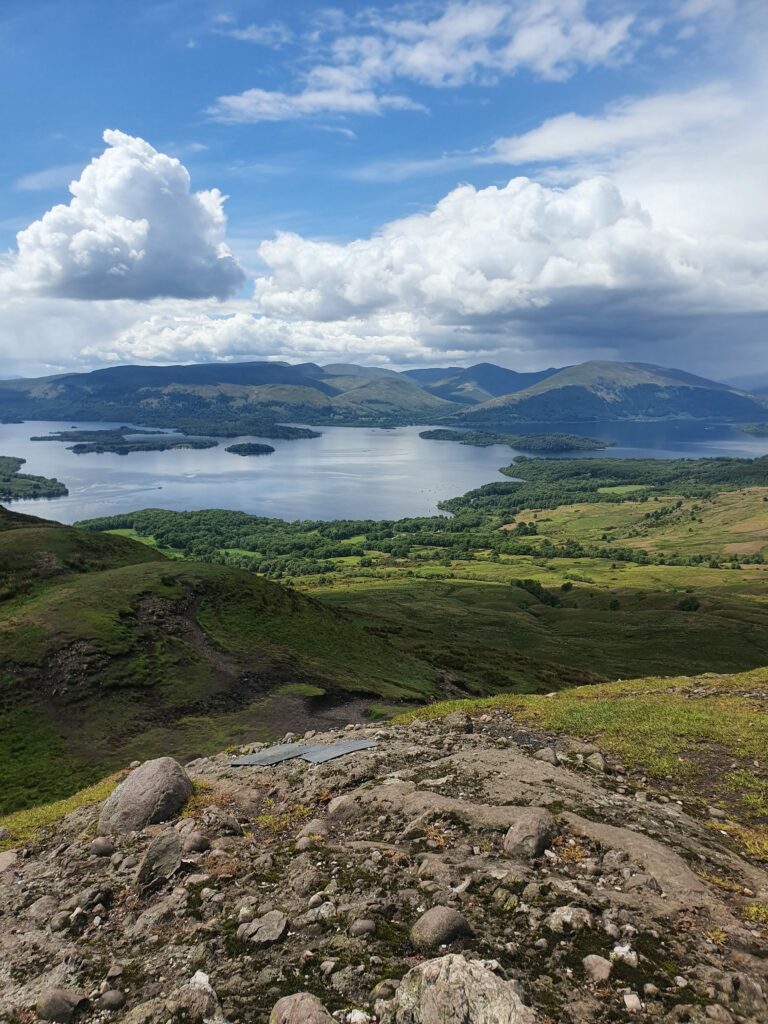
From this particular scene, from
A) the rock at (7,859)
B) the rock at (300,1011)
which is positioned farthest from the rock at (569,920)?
the rock at (7,859)

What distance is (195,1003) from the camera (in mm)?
9211

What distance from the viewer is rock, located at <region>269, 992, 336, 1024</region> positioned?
27.4 feet

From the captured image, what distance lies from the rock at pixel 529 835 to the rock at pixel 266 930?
5040 millimetres

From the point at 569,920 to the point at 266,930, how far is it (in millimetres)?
5695

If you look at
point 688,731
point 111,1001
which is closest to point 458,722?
point 688,731

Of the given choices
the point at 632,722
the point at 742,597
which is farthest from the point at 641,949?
the point at 742,597

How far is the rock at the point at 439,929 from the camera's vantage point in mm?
9773

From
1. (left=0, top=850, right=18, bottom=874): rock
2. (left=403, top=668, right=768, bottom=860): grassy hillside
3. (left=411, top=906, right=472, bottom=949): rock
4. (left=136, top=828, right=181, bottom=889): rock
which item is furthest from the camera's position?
(left=0, top=850, right=18, bottom=874): rock

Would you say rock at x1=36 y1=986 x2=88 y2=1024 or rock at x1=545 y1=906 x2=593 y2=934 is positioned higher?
Answer: rock at x1=545 y1=906 x2=593 y2=934

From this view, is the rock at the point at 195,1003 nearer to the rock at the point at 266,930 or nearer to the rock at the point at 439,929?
the rock at the point at 266,930

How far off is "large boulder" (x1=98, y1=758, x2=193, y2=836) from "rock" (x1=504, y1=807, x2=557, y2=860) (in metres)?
10.3

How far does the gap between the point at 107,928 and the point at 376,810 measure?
6663 mm

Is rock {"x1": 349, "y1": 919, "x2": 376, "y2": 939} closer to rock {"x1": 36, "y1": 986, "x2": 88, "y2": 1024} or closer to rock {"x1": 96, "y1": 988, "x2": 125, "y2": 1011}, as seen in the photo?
rock {"x1": 96, "y1": 988, "x2": 125, "y2": 1011}

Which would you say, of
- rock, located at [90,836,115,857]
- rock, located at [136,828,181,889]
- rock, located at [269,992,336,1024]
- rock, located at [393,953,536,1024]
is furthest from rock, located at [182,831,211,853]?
rock, located at [393,953,536,1024]
